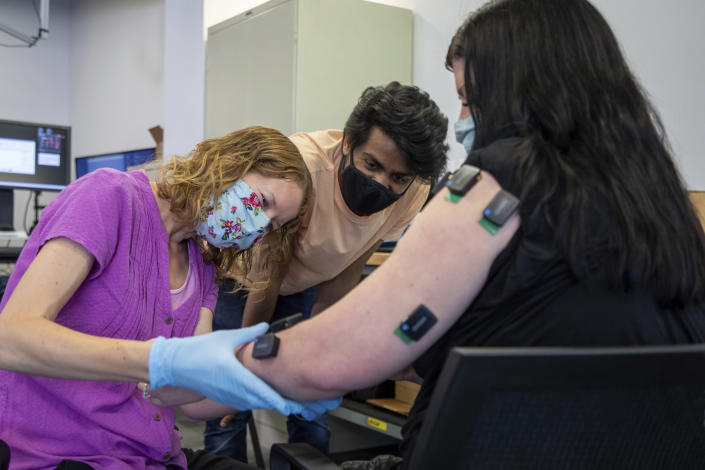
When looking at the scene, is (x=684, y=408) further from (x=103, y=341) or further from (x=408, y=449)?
(x=103, y=341)

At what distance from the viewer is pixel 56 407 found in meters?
1.07

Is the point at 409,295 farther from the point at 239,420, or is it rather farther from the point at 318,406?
the point at 239,420

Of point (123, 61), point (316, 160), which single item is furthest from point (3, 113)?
point (316, 160)

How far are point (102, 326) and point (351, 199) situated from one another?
898mm

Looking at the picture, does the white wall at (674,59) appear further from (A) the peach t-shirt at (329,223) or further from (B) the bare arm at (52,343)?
(B) the bare arm at (52,343)

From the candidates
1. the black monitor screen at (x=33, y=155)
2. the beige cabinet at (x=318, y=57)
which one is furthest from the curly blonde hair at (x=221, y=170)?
the black monitor screen at (x=33, y=155)

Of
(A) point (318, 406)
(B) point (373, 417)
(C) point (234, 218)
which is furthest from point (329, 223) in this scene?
(A) point (318, 406)

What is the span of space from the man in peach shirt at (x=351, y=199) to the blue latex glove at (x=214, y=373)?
A: 97 centimetres

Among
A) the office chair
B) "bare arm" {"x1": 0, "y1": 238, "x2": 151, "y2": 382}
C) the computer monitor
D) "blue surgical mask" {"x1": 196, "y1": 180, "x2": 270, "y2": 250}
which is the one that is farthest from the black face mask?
the computer monitor

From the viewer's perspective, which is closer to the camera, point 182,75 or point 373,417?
point 373,417

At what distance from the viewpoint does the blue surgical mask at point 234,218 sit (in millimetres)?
1239

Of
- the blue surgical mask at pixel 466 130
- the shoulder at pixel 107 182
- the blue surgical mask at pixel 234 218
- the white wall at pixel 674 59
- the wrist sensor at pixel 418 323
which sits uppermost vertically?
the white wall at pixel 674 59

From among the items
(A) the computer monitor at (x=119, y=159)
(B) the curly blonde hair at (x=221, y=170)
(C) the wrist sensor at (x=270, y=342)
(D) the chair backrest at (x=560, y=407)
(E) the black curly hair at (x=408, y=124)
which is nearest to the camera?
(D) the chair backrest at (x=560, y=407)

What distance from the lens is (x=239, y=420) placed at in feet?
7.27
